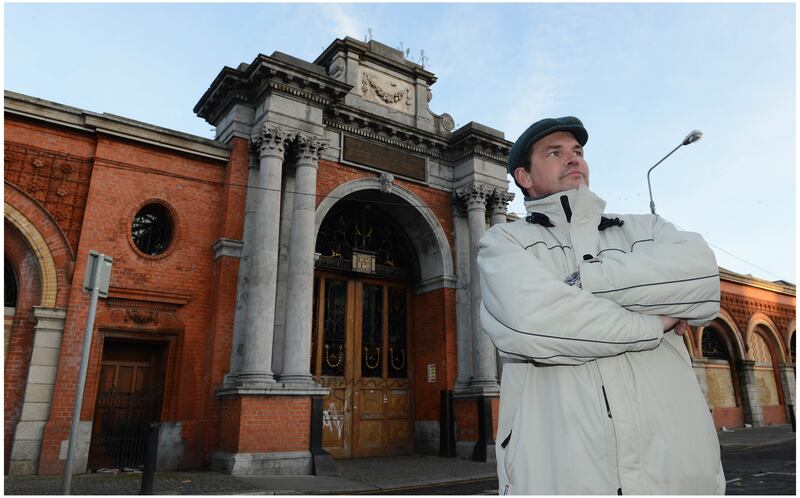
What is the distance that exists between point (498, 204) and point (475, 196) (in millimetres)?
893

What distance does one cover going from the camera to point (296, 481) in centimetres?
932

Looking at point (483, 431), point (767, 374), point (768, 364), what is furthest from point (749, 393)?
point (483, 431)

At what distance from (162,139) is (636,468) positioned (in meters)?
11.8

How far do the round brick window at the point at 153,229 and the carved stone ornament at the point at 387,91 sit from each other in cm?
597

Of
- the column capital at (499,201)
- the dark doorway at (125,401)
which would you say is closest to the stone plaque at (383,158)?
the column capital at (499,201)

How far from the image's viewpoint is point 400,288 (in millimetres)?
15062

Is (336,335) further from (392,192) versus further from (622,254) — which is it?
(622,254)

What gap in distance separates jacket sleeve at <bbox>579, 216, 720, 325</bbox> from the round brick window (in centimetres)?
1116

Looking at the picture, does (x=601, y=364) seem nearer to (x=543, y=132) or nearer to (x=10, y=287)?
(x=543, y=132)

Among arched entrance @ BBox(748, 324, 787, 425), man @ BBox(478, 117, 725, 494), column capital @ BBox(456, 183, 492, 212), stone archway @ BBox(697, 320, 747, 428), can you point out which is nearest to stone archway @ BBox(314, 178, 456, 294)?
column capital @ BBox(456, 183, 492, 212)

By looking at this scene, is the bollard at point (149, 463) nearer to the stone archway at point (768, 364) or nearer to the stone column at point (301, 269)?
the stone column at point (301, 269)

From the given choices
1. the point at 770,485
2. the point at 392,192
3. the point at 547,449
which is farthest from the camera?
the point at 392,192

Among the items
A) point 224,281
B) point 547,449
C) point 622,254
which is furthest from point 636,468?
point 224,281

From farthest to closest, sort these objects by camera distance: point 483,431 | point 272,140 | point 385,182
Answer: point 385,182 < point 483,431 < point 272,140
